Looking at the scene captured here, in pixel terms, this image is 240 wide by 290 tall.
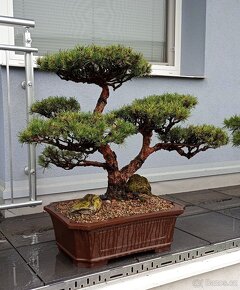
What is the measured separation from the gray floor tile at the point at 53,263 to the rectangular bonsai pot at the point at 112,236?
0.11 feet

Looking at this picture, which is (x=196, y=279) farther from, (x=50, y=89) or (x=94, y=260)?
(x=50, y=89)

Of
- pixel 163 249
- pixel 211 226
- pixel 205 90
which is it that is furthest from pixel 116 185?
pixel 205 90

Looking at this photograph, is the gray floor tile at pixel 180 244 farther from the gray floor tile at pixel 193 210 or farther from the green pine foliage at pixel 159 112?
the green pine foliage at pixel 159 112

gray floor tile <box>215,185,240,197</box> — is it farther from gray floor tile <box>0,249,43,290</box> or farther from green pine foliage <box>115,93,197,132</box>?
gray floor tile <box>0,249,43,290</box>

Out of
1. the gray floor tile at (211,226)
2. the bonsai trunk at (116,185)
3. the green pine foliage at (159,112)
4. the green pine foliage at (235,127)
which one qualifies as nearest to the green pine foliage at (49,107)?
the green pine foliage at (159,112)

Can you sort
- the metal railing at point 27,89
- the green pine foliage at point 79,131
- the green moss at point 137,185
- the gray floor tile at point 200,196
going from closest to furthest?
the green pine foliage at point 79,131
the green moss at point 137,185
the metal railing at point 27,89
the gray floor tile at point 200,196

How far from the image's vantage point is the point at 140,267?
147cm

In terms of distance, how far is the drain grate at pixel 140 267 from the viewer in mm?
1332

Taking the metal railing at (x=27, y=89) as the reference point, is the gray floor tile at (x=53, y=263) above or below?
below

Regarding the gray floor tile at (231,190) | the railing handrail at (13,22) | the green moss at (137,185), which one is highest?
the railing handrail at (13,22)

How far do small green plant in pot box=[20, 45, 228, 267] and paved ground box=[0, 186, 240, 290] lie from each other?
8cm

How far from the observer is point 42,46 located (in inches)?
95.9

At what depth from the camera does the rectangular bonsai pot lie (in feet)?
4.67

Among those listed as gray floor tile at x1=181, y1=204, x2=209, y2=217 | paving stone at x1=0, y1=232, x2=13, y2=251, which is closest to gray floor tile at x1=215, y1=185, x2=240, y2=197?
gray floor tile at x1=181, y1=204, x2=209, y2=217
